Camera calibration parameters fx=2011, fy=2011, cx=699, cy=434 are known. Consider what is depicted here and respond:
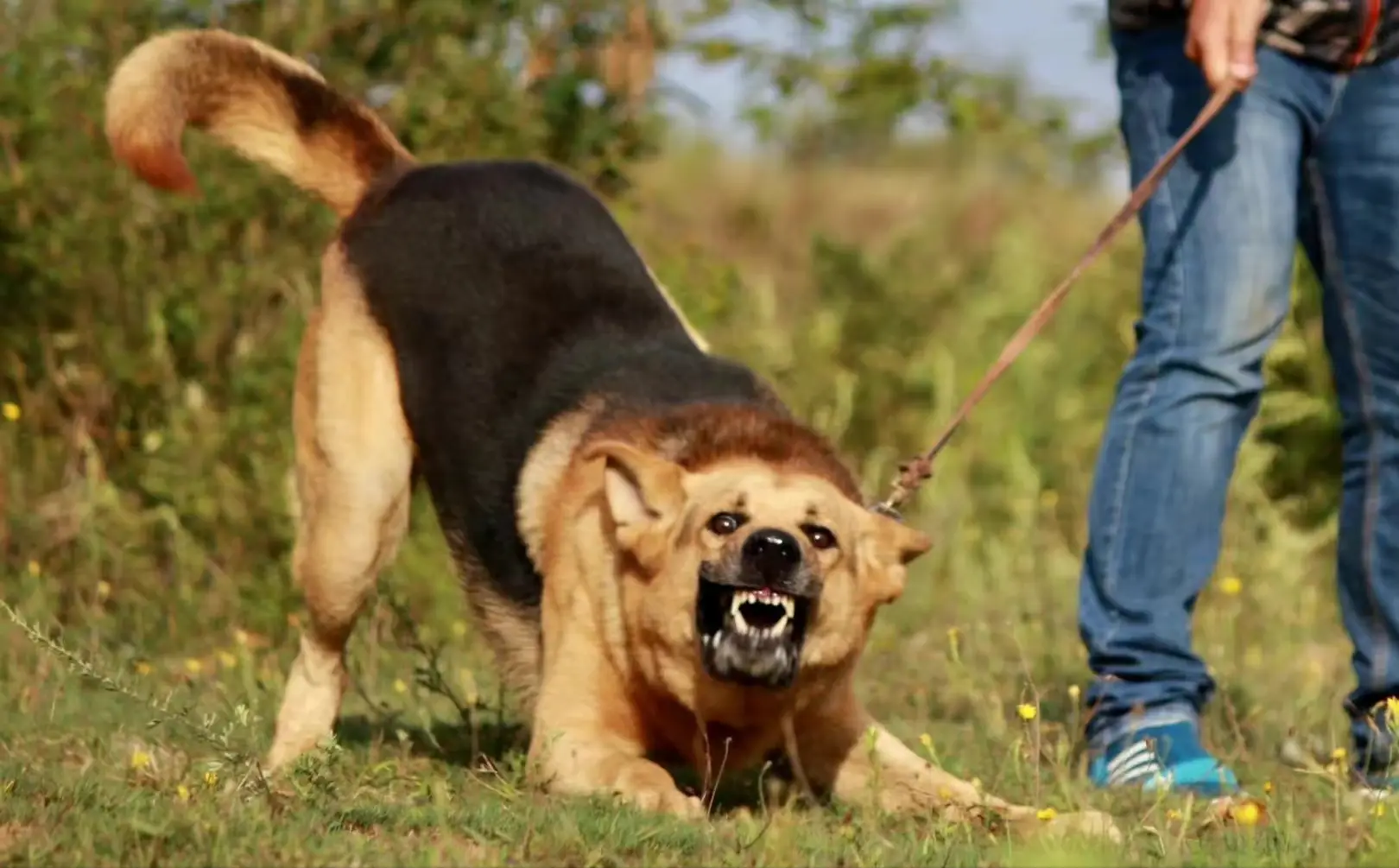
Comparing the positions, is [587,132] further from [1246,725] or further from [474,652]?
[1246,725]

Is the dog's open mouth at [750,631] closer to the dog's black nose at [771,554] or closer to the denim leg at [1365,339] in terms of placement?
the dog's black nose at [771,554]

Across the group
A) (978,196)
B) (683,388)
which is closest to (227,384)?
(683,388)

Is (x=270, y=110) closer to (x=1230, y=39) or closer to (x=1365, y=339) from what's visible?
(x=1230, y=39)

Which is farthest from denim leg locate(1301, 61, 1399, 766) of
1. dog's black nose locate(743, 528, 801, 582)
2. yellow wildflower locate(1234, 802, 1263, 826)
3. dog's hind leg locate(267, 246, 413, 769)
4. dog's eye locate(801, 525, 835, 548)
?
dog's hind leg locate(267, 246, 413, 769)

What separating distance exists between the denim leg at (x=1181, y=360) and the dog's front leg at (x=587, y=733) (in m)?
1.10

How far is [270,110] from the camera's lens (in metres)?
5.14

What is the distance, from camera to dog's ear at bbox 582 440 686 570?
158 inches

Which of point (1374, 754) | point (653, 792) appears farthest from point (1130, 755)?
point (653, 792)

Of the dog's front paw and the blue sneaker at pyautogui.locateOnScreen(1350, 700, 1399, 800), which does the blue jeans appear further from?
the dog's front paw

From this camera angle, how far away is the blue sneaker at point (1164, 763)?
425cm

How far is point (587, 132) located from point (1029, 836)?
407 centimetres

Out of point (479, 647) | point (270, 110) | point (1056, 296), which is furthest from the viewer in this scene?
point (479, 647)

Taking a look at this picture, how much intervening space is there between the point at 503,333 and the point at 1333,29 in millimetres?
1948

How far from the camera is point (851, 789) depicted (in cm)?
423
